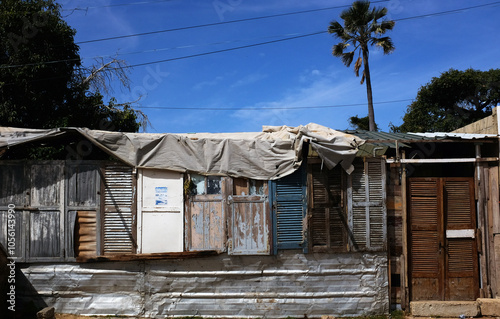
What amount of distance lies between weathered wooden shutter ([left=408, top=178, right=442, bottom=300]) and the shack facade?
28.4 inches

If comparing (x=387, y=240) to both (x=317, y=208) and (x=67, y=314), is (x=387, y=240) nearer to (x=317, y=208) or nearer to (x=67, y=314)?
(x=317, y=208)

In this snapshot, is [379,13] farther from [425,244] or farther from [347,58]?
[425,244]

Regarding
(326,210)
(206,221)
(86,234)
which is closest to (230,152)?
(206,221)

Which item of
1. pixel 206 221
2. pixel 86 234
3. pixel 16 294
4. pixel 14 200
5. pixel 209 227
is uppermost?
pixel 14 200

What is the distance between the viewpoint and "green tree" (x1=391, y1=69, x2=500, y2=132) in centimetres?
2241

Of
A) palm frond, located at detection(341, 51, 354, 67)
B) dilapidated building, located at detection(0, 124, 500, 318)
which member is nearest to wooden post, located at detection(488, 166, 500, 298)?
dilapidated building, located at detection(0, 124, 500, 318)

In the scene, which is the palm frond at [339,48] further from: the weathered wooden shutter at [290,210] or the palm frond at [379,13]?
the weathered wooden shutter at [290,210]

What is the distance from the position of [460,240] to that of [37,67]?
438 inches

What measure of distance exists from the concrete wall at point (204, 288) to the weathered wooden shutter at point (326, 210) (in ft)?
1.44

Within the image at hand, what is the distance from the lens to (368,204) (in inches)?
267

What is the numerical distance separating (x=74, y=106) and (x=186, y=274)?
7220 mm

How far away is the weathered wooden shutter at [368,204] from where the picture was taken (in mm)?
6766

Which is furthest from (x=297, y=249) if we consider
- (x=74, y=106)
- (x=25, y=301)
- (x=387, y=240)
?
(x=74, y=106)

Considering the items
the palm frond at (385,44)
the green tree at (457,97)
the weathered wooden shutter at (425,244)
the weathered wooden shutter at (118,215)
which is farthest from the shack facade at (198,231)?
the green tree at (457,97)
